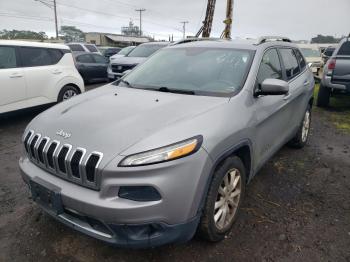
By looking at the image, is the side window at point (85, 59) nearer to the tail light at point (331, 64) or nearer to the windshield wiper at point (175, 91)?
the tail light at point (331, 64)

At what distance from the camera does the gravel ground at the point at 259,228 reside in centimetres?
261

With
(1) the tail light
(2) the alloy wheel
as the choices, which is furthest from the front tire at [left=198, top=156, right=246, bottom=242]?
(1) the tail light


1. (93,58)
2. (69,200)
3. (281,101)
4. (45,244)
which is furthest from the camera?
(93,58)

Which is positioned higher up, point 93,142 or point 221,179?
point 93,142

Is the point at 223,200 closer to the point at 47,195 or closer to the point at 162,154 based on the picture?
the point at 162,154

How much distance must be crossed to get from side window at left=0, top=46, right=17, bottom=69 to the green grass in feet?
21.9

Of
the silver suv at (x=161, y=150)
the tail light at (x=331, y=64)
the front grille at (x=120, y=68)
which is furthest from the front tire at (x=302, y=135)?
the front grille at (x=120, y=68)

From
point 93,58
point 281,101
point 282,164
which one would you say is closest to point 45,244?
point 281,101

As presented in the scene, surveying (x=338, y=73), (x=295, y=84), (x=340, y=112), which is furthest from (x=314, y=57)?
(x=295, y=84)

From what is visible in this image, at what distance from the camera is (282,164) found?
4.53 metres

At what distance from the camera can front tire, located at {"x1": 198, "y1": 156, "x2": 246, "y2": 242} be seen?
2432 mm

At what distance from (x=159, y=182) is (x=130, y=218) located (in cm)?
30

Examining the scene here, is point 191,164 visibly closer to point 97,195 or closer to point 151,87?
point 97,195

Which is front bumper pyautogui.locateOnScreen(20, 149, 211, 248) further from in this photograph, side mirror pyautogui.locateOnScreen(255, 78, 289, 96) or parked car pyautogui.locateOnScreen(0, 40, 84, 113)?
parked car pyautogui.locateOnScreen(0, 40, 84, 113)
